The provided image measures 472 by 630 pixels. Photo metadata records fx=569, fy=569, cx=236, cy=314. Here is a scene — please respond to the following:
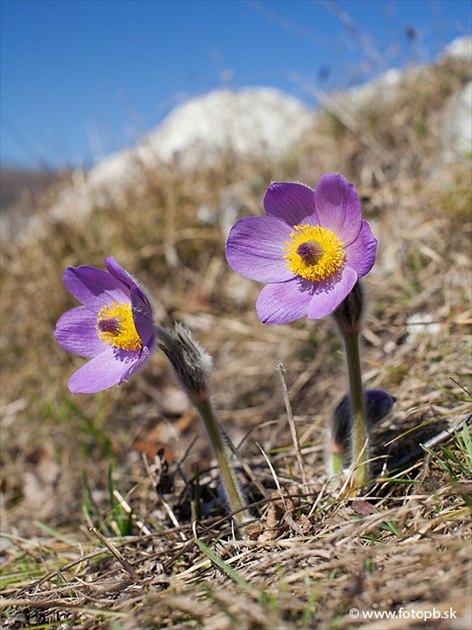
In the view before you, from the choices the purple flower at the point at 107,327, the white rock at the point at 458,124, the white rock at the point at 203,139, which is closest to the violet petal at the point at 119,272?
the purple flower at the point at 107,327

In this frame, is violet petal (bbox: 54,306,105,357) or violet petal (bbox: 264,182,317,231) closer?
violet petal (bbox: 264,182,317,231)

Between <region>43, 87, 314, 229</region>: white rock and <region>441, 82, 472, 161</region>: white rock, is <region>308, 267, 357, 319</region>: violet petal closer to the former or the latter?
<region>441, 82, 472, 161</region>: white rock

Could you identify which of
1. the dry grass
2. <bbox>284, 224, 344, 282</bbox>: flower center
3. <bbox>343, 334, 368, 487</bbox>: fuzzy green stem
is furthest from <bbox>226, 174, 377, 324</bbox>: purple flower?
the dry grass

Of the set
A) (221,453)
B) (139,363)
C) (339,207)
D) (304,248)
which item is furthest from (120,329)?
(339,207)

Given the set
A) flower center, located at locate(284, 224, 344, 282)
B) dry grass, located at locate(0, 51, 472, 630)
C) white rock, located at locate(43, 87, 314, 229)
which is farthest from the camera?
white rock, located at locate(43, 87, 314, 229)

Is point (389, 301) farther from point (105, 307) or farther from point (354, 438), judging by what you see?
point (105, 307)

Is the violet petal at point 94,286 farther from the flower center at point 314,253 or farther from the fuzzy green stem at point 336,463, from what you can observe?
the fuzzy green stem at point 336,463

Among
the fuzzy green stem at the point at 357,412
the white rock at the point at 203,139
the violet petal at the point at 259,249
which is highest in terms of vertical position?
the white rock at the point at 203,139
